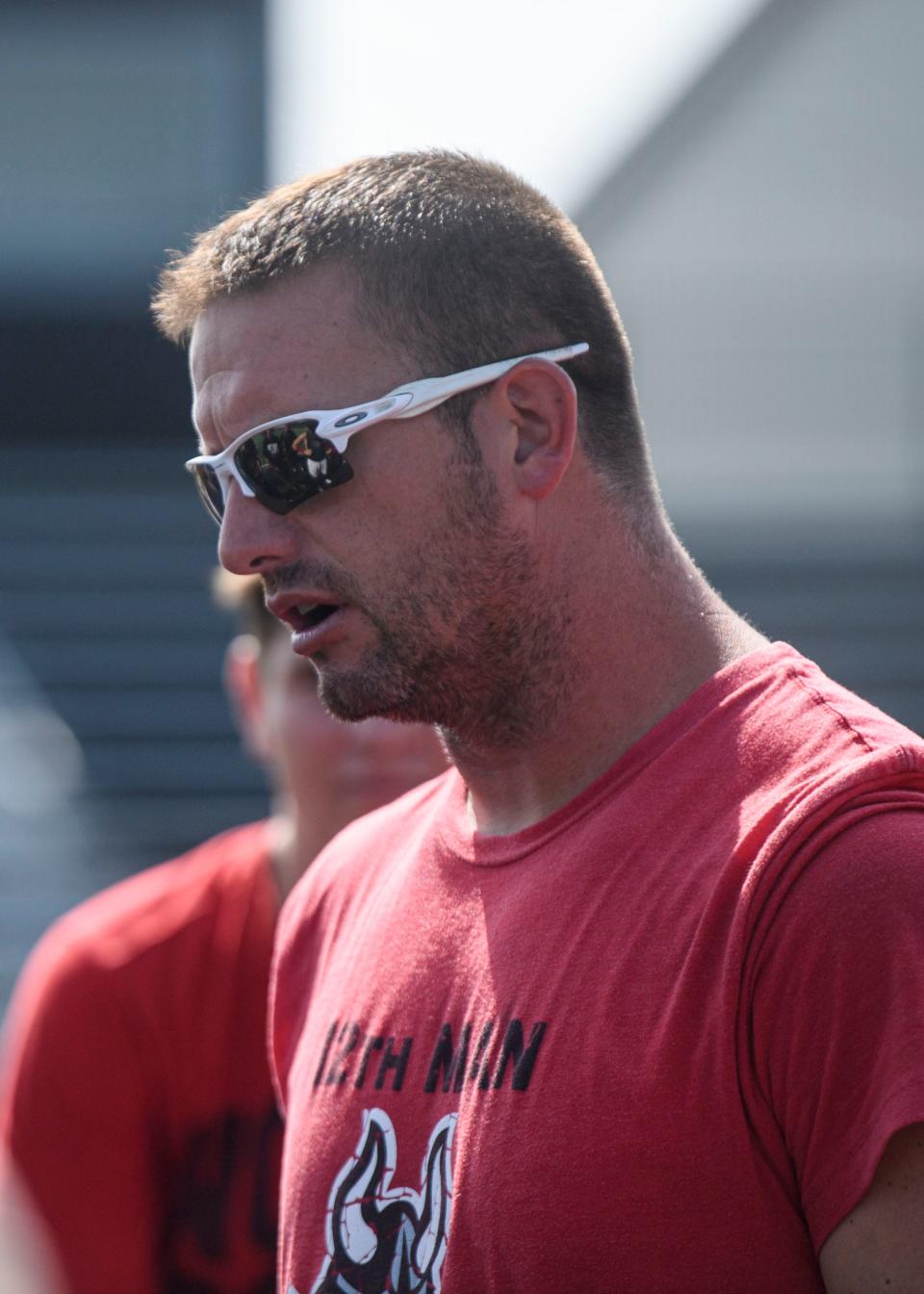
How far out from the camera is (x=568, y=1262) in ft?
4.94

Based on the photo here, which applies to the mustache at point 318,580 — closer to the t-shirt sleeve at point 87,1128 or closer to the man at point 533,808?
the man at point 533,808

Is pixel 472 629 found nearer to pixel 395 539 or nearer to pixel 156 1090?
pixel 395 539

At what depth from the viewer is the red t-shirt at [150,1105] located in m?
2.86

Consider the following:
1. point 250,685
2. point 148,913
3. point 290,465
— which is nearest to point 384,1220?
point 290,465

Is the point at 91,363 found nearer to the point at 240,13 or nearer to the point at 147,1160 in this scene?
the point at 240,13

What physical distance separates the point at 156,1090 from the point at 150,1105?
0.09ft

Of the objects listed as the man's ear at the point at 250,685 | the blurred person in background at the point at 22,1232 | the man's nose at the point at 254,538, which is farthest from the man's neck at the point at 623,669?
the man's ear at the point at 250,685

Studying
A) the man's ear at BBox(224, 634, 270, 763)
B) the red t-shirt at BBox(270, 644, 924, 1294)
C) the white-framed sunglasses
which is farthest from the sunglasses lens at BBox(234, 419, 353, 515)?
the man's ear at BBox(224, 634, 270, 763)

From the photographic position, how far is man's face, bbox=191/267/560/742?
186 cm

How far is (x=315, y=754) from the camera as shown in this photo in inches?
130

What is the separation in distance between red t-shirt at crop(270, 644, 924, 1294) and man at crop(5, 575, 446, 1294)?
0.98 meters

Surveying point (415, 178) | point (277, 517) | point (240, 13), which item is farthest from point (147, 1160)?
point (240, 13)

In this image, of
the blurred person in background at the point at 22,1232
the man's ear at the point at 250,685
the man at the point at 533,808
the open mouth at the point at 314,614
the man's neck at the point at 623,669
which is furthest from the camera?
the man's ear at the point at 250,685

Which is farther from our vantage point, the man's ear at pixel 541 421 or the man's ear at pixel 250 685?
the man's ear at pixel 250 685
